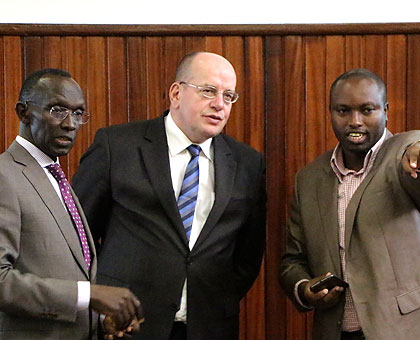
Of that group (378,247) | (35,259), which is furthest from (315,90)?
(35,259)

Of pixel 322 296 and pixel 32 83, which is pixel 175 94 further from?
pixel 322 296

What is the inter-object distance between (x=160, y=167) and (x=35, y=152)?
0.66 meters

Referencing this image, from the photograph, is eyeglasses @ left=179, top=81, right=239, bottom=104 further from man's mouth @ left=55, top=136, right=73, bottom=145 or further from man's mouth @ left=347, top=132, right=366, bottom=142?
man's mouth @ left=55, top=136, right=73, bottom=145

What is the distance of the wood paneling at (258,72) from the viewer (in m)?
3.25

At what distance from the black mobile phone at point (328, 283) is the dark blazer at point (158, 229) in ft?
1.29

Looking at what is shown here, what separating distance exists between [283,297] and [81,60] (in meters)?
1.34

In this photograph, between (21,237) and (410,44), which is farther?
(410,44)

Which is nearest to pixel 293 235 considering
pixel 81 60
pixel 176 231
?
pixel 176 231

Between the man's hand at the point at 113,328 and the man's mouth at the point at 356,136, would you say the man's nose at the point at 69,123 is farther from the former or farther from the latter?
the man's mouth at the point at 356,136

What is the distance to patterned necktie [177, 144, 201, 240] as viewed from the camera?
8.86ft

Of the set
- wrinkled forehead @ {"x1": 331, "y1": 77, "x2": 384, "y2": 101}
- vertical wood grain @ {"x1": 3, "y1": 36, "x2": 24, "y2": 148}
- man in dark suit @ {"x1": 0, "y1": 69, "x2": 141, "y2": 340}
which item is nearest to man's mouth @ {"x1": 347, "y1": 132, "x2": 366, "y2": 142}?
wrinkled forehead @ {"x1": 331, "y1": 77, "x2": 384, "y2": 101}

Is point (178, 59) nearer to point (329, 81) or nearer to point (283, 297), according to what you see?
point (329, 81)

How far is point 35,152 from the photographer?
2.17 m

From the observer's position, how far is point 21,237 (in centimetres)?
203
